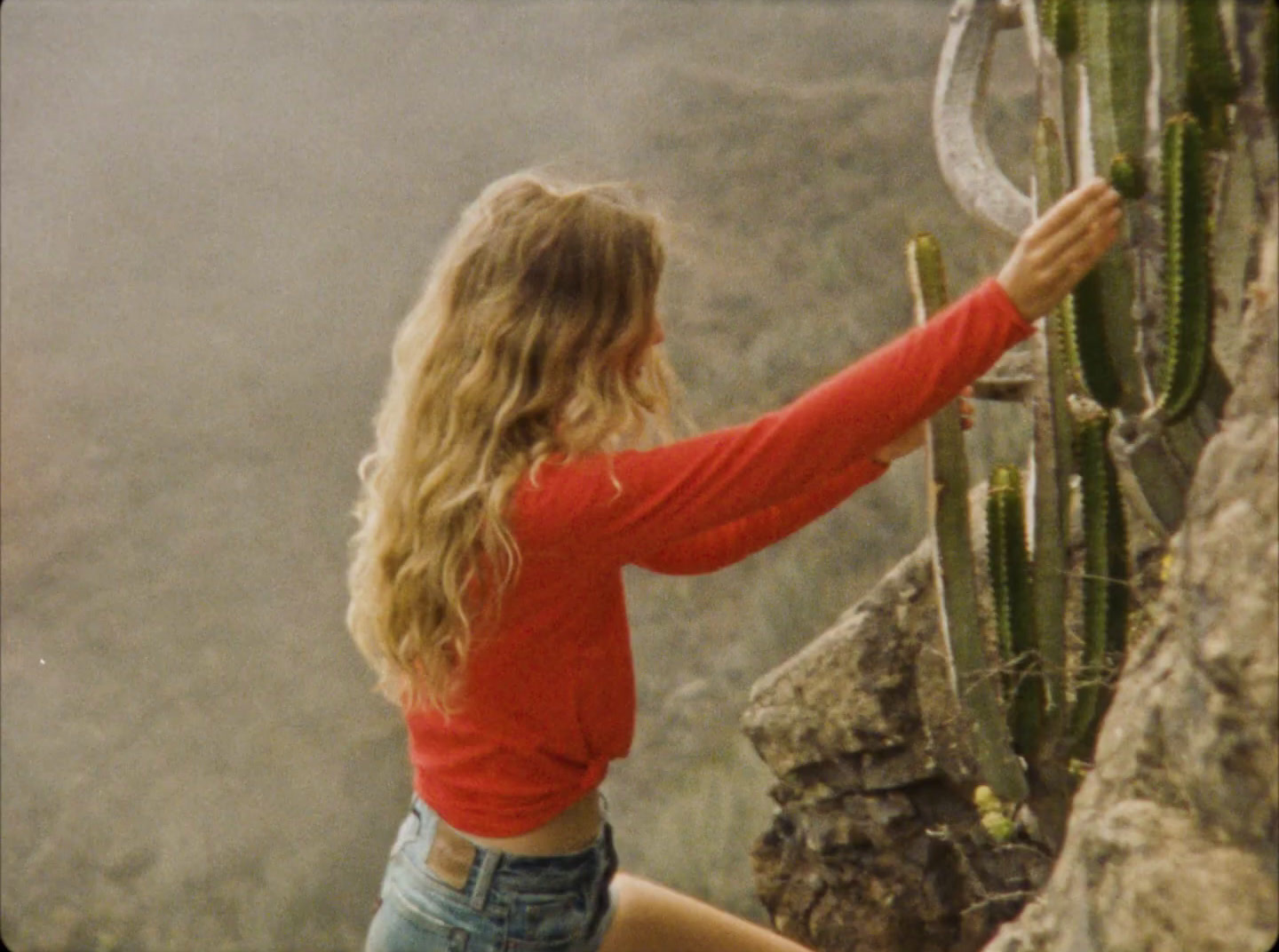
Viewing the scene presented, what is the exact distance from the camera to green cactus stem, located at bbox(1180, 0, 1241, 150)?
1499 mm

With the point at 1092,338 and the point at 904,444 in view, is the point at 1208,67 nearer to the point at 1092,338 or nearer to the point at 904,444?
the point at 1092,338

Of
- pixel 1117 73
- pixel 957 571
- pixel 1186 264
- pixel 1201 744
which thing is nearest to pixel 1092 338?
pixel 1186 264

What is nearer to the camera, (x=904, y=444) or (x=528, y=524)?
(x=528, y=524)

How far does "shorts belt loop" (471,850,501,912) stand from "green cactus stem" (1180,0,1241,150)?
1209 millimetres

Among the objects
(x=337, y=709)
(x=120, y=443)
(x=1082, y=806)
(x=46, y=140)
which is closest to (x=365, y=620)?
(x=1082, y=806)

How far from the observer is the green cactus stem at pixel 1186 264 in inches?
59.2

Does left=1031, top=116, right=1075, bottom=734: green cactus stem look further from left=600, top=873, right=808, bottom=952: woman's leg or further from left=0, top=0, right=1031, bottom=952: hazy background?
left=0, top=0, right=1031, bottom=952: hazy background

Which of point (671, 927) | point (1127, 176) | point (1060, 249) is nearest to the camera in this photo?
point (1060, 249)

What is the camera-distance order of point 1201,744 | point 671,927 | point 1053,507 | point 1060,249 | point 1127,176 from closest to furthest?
point 1201,744, point 1060,249, point 1127,176, point 671,927, point 1053,507

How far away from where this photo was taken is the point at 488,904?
5.46ft

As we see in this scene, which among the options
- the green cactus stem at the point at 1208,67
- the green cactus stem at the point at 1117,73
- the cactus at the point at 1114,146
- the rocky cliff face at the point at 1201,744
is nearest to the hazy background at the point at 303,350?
the rocky cliff face at the point at 1201,744

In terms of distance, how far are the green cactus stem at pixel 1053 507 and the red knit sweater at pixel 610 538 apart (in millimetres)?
325

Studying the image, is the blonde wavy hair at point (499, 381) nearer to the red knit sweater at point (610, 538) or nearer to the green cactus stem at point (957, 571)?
the red knit sweater at point (610, 538)

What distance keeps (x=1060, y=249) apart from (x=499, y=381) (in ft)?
2.20
